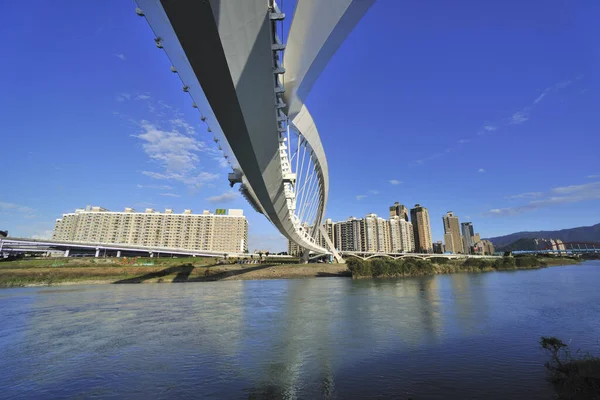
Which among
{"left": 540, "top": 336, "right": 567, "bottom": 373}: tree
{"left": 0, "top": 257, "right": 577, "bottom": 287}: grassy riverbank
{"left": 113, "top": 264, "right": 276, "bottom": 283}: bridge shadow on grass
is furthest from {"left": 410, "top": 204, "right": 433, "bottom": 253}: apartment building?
{"left": 540, "top": 336, "right": 567, "bottom": 373}: tree

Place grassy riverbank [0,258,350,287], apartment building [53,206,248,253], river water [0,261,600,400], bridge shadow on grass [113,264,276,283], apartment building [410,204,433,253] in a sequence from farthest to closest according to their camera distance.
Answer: apartment building [410,204,433,253]
apartment building [53,206,248,253]
bridge shadow on grass [113,264,276,283]
grassy riverbank [0,258,350,287]
river water [0,261,600,400]

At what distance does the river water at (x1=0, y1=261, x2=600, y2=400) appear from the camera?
7.42 m

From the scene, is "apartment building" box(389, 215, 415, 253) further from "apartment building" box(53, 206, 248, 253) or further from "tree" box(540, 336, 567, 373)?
"tree" box(540, 336, 567, 373)

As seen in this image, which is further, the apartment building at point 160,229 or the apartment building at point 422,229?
the apartment building at point 422,229

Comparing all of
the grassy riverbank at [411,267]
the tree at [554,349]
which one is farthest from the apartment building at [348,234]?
the tree at [554,349]

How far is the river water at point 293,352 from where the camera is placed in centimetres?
742

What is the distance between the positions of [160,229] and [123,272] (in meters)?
71.8

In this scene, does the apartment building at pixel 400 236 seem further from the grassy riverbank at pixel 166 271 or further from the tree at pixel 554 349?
the tree at pixel 554 349

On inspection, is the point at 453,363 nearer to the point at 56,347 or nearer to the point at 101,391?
the point at 101,391

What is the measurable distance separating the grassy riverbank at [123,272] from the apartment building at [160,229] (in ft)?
177

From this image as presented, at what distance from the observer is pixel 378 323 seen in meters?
14.6

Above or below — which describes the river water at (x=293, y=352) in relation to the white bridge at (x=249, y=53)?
below

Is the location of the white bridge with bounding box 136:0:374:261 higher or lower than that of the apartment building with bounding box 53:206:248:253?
lower

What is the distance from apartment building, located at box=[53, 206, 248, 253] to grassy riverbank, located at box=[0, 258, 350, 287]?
177ft
